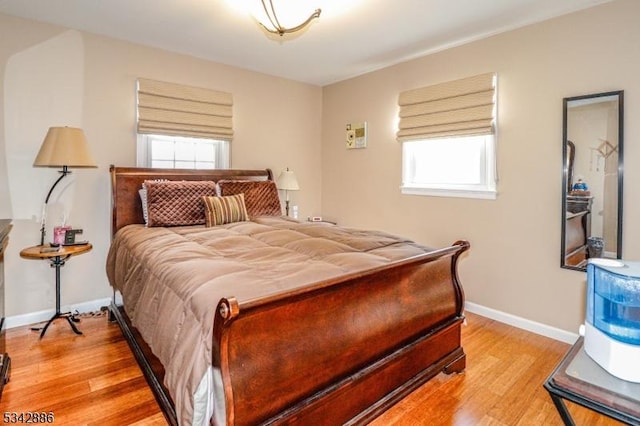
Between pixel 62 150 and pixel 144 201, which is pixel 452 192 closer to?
pixel 144 201

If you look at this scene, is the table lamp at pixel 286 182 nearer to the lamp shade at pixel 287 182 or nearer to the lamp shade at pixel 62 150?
the lamp shade at pixel 287 182

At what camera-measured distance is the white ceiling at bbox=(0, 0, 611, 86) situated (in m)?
2.58

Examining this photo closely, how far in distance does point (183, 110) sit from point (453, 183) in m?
2.78

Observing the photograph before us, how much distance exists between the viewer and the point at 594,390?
45.9 inches

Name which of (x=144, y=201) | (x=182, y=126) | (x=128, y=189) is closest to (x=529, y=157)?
(x=182, y=126)

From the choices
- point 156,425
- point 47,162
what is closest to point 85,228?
point 47,162

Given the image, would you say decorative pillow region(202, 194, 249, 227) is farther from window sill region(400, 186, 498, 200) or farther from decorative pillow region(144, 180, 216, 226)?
window sill region(400, 186, 498, 200)

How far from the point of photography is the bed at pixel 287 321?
4.15 feet

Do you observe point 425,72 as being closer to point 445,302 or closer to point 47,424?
point 445,302

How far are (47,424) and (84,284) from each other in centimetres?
168

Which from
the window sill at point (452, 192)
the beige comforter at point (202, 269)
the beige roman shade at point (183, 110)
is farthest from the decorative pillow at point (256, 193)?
the window sill at point (452, 192)

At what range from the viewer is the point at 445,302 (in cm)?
220

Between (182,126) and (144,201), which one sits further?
(182,126)

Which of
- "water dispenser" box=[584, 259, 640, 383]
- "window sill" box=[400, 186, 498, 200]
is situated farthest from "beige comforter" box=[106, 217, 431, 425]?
"window sill" box=[400, 186, 498, 200]
